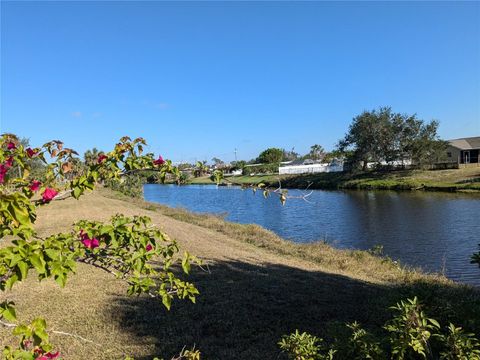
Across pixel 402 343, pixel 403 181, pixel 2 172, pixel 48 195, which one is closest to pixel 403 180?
pixel 403 181

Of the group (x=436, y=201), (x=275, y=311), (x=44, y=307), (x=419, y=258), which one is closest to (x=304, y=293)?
(x=275, y=311)

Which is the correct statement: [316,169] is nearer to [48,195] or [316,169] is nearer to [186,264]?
[186,264]

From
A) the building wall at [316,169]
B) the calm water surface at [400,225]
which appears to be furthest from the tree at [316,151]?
the calm water surface at [400,225]

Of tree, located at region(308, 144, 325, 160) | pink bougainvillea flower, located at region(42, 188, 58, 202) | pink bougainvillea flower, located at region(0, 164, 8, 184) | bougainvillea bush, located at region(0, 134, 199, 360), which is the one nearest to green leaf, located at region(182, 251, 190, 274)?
bougainvillea bush, located at region(0, 134, 199, 360)

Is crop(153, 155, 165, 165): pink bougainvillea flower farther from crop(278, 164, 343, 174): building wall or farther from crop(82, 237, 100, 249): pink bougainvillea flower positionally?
crop(278, 164, 343, 174): building wall

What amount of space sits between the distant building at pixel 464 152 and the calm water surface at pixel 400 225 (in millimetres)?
25188

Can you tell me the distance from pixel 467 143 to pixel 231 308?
6494 cm

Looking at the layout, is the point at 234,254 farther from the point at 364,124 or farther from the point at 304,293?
the point at 364,124

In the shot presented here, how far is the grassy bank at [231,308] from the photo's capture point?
5.62 meters

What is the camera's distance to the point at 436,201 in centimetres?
3453

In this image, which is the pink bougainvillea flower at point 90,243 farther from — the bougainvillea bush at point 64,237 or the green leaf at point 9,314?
the green leaf at point 9,314

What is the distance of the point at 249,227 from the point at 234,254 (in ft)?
24.6

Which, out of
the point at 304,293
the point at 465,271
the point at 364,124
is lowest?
the point at 465,271

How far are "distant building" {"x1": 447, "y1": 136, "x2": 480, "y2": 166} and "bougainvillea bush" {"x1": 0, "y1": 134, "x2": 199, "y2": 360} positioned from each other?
2508 inches
